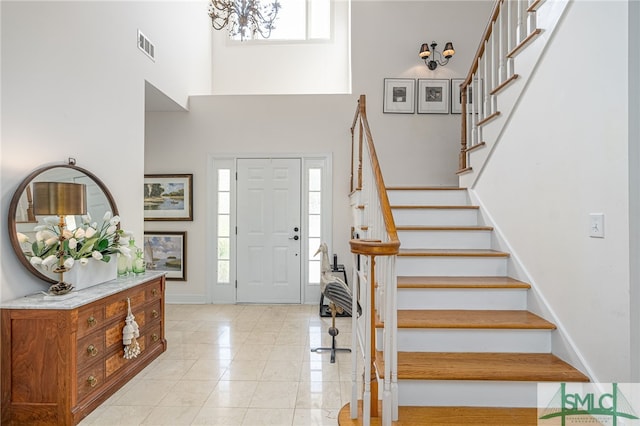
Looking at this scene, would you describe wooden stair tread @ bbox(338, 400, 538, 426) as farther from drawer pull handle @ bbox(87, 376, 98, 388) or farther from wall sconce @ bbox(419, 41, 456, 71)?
wall sconce @ bbox(419, 41, 456, 71)

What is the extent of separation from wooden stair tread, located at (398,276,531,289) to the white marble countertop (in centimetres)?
211

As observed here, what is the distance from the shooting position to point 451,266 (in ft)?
9.25

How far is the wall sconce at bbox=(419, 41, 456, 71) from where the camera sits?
4.82 m

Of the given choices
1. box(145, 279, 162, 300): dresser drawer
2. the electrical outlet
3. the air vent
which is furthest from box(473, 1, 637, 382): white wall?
the air vent

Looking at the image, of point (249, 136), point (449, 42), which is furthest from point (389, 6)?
point (249, 136)

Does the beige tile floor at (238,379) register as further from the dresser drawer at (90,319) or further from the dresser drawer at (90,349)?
the dresser drawer at (90,319)

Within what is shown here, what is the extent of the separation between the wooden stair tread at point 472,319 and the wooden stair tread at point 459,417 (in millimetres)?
469

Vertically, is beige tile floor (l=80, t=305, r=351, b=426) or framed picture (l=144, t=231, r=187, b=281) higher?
framed picture (l=144, t=231, r=187, b=281)

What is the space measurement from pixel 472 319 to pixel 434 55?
407cm

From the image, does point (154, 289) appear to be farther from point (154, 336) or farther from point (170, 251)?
point (170, 251)

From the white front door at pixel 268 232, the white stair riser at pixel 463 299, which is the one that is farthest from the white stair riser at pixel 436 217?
the white front door at pixel 268 232

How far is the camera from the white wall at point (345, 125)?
4926 mm

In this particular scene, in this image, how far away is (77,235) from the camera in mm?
2352

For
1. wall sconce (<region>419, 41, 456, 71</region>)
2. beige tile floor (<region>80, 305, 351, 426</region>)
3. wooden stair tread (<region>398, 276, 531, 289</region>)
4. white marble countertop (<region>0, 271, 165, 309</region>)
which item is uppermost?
wall sconce (<region>419, 41, 456, 71</region>)
